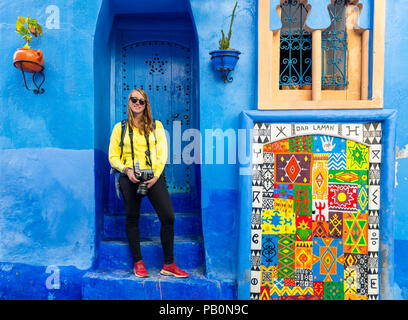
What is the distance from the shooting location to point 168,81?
4359mm

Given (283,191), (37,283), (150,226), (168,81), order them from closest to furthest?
(283,191) < (37,283) < (150,226) < (168,81)

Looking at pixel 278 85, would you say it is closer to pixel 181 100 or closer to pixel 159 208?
pixel 181 100

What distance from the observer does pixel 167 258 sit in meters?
3.39

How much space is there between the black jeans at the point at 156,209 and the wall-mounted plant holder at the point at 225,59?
1.26 m

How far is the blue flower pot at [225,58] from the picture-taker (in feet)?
10.7

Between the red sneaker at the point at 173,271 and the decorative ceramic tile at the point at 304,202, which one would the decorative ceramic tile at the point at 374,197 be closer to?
the decorative ceramic tile at the point at 304,202

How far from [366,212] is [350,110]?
1063 mm

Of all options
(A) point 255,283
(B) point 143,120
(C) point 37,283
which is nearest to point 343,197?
(A) point 255,283

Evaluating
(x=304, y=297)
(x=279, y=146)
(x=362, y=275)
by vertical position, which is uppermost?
(x=279, y=146)

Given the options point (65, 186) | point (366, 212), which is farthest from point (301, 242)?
point (65, 186)

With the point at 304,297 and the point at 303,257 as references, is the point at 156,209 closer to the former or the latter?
the point at 303,257

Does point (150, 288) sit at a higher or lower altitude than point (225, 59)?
lower

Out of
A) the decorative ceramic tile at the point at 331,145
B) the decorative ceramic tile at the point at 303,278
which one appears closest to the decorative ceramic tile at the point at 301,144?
the decorative ceramic tile at the point at 331,145

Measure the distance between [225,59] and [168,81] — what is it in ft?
4.19
